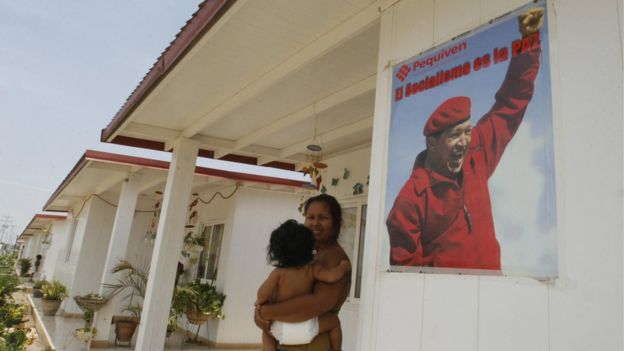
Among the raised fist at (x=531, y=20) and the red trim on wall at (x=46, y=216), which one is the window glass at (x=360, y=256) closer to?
the raised fist at (x=531, y=20)

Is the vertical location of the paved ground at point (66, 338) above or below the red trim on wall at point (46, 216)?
below

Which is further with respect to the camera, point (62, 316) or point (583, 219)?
point (62, 316)

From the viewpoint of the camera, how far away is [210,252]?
26.2 ft

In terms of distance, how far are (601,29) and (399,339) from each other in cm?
112

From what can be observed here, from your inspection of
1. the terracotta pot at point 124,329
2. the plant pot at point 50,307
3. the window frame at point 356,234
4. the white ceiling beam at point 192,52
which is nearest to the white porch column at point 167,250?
the white ceiling beam at point 192,52

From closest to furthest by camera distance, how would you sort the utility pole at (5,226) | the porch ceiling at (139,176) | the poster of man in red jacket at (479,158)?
the poster of man in red jacket at (479,158), the porch ceiling at (139,176), the utility pole at (5,226)

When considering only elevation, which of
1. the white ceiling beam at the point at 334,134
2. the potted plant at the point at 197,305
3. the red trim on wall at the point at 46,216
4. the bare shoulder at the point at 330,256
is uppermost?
the white ceiling beam at the point at 334,134

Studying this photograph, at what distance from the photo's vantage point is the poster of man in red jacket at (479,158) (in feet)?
3.80

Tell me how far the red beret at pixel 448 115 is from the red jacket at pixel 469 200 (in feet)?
0.27

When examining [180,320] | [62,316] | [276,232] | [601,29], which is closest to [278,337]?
[276,232]

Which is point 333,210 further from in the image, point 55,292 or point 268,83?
point 55,292

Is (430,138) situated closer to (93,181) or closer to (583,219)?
(583,219)

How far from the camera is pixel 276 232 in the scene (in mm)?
1738

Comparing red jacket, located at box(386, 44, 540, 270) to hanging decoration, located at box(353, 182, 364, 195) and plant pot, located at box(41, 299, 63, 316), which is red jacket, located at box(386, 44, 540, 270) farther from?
plant pot, located at box(41, 299, 63, 316)
